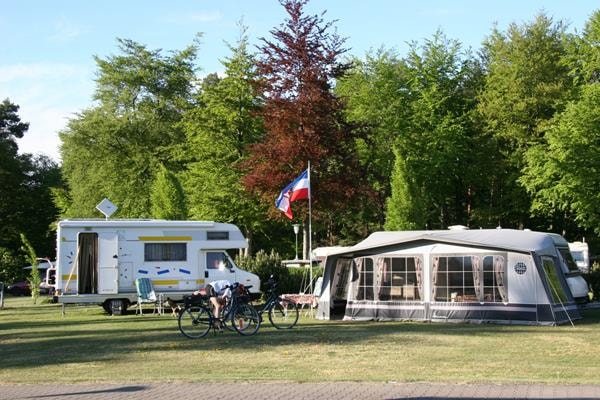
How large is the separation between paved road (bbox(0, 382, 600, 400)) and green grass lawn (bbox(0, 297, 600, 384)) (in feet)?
1.49

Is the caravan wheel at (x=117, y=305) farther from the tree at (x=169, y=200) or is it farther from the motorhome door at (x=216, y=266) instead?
the tree at (x=169, y=200)

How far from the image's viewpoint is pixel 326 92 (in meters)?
27.4

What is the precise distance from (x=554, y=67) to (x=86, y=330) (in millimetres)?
29481

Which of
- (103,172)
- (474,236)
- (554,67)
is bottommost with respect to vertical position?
(474,236)

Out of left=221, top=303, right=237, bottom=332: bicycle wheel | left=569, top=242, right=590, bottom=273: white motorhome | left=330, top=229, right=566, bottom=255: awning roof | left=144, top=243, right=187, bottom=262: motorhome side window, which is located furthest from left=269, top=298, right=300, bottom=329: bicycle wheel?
left=569, top=242, right=590, bottom=273: white motorhome

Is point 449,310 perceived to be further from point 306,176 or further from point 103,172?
point 103,172

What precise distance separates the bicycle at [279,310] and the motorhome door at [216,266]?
6489mm

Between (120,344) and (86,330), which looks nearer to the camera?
(120,344)

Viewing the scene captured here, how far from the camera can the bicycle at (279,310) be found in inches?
640

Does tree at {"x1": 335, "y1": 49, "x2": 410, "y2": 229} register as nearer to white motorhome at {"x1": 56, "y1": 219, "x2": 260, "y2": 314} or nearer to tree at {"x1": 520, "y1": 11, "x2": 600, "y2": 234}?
tree at {"x1": 520, "y1": 11, "x2": 600, "y2": 234}

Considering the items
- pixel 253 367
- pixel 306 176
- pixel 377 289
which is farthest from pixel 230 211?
pixel 253 367

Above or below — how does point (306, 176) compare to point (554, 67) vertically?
below

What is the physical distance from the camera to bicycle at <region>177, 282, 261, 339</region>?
1527 centimetres

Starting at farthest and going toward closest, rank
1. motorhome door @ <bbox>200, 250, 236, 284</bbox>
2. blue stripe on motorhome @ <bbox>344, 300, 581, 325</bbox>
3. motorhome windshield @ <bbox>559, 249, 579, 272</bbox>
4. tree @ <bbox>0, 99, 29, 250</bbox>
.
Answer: tree @ <bbox>0, 99, 29, 250</bbox>, motorhome door @ <bbox>200, 250, 236, 284</bbox>, motorhome windshield @ <bbox>559, 249, 579, 272</bbox>, blue stripe on motorhome @ <bbox>344, 300, 581, 325</bbox>
